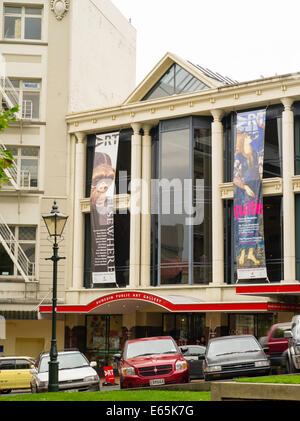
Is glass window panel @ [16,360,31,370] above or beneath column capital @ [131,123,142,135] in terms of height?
beneath

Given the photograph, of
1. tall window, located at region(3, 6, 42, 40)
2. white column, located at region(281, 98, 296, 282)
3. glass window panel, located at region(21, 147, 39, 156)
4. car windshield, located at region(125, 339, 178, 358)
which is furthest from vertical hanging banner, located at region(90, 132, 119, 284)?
car windshield, located at region(125, 339, 178, 358)

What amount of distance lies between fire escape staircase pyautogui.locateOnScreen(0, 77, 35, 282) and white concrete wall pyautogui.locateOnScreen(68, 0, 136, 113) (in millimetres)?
3370

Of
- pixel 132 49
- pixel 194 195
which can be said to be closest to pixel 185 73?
pixel 194 195

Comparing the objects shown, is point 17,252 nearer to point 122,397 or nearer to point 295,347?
point 295,347

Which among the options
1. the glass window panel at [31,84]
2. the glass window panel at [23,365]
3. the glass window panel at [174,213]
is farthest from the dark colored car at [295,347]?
the glass window panel at [31,84]

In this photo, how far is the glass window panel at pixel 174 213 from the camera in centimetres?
3706

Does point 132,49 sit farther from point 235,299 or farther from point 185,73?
point 235,299

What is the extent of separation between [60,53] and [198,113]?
927 centimetres

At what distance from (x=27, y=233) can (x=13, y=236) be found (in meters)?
0.82

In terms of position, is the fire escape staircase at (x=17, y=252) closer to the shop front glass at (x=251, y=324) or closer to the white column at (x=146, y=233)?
the white column at (x=146, y=233)

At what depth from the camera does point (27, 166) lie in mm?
41406

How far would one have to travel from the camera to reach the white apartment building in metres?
40.2

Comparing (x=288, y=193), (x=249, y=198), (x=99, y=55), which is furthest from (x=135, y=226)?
(x=99, y=55)

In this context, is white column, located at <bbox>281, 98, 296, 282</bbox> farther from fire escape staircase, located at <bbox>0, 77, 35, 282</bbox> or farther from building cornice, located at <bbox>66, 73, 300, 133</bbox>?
fire escape staircase, located at <bbox>0, 77, 35, 282</bbox>
